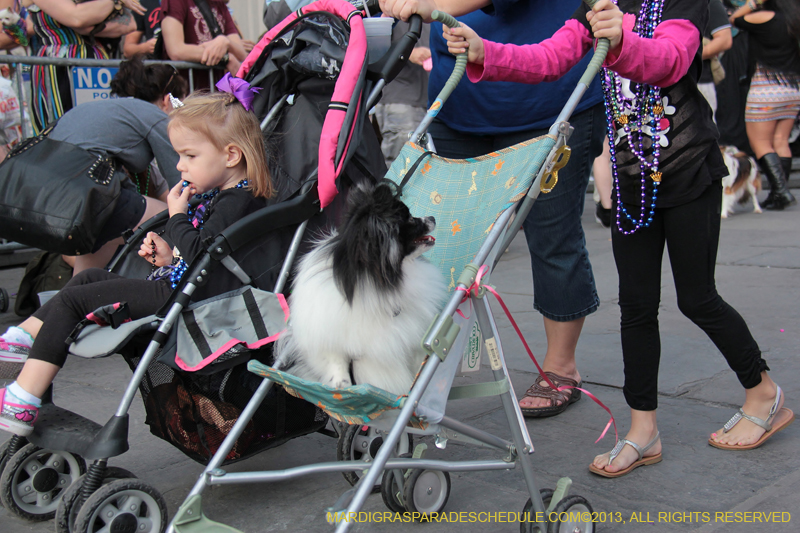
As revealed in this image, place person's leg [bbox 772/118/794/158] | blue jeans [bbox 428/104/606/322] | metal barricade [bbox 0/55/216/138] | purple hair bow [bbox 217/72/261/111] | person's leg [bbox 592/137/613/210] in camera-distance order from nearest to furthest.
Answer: purple hair bow [bbox 217/72/261/111], blue jeans [bbox 428/104/606/322], metal barricade [bbox 0/55/216/138], person's leg [bbox 592/137/613/210], person's leg [bbox 772/118/794/158]

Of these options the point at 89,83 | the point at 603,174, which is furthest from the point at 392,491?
the point at 603,174

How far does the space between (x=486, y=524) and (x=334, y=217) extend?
49.8 inches

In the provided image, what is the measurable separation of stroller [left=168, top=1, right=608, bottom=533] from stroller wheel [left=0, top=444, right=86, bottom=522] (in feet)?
2.27

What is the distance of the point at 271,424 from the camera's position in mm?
2604

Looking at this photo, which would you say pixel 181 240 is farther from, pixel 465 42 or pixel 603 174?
pixel 603 174

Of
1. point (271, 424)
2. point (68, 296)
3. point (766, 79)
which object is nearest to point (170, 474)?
point (271, 424)

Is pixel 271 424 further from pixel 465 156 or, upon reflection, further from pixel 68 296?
pixel 465 156

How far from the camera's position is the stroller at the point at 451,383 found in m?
2.05

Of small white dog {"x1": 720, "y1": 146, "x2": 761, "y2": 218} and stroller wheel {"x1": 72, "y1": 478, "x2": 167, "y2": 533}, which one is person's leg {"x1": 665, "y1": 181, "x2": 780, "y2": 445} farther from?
small white dog {"x1": 720, "y1": 146, "x2": 761, "y2": 218}

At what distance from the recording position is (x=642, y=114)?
104 inches

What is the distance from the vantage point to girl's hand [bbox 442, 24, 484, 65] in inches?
100

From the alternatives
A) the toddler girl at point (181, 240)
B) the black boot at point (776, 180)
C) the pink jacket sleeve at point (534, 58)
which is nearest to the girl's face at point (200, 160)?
the toddler girl at point (181, 240)

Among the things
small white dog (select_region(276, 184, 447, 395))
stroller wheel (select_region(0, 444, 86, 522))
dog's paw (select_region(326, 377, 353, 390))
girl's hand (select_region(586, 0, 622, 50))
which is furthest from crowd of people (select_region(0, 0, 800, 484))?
dog's paw (select_region(326, 377, 353, 390))

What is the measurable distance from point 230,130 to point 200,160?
164mm
